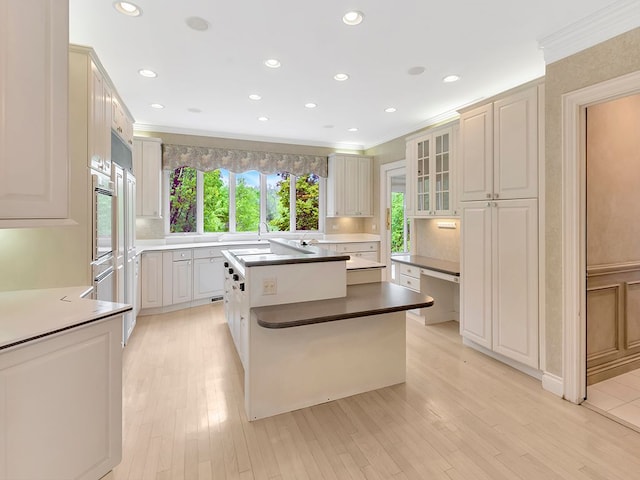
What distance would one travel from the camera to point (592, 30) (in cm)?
224

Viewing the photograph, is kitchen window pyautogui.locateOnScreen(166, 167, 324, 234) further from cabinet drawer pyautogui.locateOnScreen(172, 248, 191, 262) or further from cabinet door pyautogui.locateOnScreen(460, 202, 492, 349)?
cabinet door pyautogui.locateOnScreen(460, 202, 492, 349)

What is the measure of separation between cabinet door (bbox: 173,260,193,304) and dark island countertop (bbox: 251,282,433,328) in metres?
2.99

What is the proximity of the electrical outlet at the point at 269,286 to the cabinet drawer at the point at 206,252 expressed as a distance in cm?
300

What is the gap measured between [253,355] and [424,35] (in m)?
2.74

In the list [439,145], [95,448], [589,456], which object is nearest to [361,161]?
[439,145]

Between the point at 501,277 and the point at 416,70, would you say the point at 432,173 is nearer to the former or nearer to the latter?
the point at 416,70

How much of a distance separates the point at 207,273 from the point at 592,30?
492cm

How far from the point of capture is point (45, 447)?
1372mm

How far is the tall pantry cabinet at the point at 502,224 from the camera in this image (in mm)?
2668

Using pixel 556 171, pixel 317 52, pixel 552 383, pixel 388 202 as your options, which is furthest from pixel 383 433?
pixel 388 202

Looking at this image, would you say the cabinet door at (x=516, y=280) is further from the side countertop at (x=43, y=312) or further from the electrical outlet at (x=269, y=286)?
the side countertop at (x=43, y=312)

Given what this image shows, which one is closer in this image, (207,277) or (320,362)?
(320,362)

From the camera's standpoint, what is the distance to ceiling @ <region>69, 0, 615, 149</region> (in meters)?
2.27

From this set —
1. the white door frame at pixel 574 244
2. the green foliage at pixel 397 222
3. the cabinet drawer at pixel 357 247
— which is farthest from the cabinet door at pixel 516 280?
the green foliage at pixel 397 222
